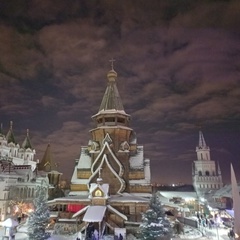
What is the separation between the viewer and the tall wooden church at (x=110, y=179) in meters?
23.3

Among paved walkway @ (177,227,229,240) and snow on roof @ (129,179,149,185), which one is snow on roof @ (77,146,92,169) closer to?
snow on roof @ (129,179,149,185)

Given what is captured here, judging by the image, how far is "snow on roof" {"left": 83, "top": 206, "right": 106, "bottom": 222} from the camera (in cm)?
2129

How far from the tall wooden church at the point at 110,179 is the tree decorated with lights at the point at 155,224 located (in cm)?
431

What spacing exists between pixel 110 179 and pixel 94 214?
6025 millimetres

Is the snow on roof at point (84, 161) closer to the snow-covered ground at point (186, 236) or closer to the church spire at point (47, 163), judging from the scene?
the snow-covered ground at point (186, 236)

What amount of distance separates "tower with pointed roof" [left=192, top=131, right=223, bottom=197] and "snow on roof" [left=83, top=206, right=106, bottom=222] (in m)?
55.4

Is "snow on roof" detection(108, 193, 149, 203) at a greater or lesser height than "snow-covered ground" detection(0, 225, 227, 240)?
greater

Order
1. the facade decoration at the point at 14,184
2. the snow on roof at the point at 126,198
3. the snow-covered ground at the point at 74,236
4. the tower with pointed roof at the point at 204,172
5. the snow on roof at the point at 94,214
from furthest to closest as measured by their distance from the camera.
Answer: the tower with pointed roof at the point at 204,172
the facade decoration at the point at 14,184
the snow on roof at the point at 126,198
the snow-covered ground at the point at 74,236
the snow on roof at the point at 94,214

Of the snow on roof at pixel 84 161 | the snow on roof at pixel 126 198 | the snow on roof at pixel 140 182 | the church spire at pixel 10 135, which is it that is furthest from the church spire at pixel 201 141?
the snow on roof at pixel 126 198

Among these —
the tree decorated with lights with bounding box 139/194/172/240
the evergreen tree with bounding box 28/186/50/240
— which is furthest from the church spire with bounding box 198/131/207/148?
the evergreen tree with bounding box 28/186/50/240

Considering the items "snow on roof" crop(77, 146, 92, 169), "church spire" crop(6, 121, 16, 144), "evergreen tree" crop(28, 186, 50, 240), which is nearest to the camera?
"evergreen tree" crop(28, 186, 50, 240)

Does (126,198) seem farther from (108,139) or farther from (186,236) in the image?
(108,139)

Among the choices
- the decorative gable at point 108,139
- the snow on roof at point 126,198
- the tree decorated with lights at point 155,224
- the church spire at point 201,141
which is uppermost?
the church spire at point 201,141

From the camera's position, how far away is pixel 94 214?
2184cm
